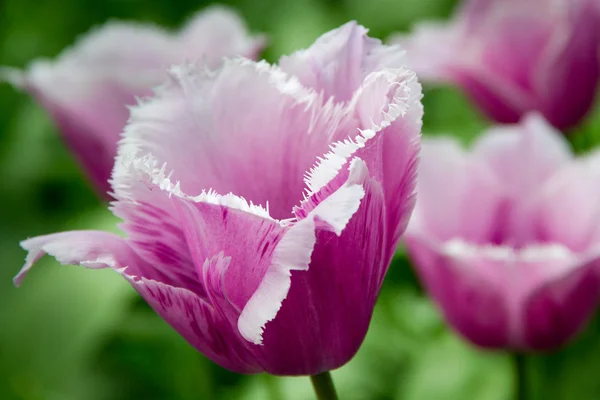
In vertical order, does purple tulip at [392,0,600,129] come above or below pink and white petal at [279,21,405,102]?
below

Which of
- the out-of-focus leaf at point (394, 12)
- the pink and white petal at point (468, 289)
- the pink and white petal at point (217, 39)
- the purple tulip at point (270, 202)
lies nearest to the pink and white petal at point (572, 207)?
the pink and white petal at point (468, 289)

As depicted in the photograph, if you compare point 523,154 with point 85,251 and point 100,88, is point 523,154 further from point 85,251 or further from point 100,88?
point 85,251

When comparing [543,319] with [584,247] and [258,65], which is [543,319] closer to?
[584,247]

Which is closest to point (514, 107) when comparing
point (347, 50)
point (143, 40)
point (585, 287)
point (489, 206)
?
point (489, 206)

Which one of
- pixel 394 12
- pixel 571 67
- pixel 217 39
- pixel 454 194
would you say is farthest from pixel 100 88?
pixel 394 12

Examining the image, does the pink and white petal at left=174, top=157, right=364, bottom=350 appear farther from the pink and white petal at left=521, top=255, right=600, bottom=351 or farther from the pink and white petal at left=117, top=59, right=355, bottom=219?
the pink and white petal at left=521, top=255, right=600, bottom=351

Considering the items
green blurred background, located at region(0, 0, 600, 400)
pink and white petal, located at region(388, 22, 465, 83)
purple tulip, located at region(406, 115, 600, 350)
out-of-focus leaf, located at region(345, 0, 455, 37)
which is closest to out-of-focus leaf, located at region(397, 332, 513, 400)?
→ green blurred background, located at region(0, 0, 600, 400)
